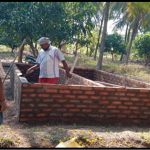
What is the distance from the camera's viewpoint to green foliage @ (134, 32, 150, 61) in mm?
16688

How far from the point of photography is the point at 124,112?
4191mm

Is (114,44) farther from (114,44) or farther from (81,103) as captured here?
(81,103)

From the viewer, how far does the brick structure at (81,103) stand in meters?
3.80

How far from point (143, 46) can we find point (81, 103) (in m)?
14.0

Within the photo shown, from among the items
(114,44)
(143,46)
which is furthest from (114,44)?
(143,46)

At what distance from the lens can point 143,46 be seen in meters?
16.8

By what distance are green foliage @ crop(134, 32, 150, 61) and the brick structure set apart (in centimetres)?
1325

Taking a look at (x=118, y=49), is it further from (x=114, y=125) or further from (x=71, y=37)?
(x=114, y=125)

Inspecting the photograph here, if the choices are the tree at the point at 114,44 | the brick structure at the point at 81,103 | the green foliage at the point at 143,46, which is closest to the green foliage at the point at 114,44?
the tree at the point at 114,44

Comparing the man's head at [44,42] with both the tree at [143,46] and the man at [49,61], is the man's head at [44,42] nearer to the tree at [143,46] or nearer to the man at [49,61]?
the man at [49,61]

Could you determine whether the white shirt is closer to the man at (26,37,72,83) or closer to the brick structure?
the man at (26,37,72,83)

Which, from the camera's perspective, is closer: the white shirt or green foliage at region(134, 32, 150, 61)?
the white shirt

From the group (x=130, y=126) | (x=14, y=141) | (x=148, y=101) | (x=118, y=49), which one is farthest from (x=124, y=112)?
(x=118, y=49)

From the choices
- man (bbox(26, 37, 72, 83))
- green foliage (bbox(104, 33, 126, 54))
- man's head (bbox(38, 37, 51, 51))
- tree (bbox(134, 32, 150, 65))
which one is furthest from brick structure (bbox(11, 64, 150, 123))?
green foliage (bbox(104, 33, 126, 54))
